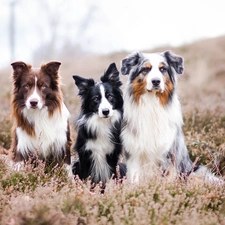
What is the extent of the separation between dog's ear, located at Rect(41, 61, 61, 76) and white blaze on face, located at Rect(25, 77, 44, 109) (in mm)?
343

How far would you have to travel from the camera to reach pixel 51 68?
6.12 meters

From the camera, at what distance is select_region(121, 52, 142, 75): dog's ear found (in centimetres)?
609

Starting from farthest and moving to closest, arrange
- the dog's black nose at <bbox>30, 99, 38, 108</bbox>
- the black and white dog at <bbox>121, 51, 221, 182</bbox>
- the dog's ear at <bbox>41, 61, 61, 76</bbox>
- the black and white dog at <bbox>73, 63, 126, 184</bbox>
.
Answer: the black and white dog at <bbox>73, 63, 126, 184</bbox> < the dog's ear at <bbox>41, 61, 61, 76</bbox> < the black and white dog at <bbox>121, 51, 221, 182</bbox> < the dog's black nose at <bbox>30, 99, 38, 108</bbox>

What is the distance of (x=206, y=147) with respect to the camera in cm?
762

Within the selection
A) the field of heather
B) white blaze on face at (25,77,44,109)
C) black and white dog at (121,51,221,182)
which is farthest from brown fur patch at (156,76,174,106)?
white blaze on face at (25,77,44,109)

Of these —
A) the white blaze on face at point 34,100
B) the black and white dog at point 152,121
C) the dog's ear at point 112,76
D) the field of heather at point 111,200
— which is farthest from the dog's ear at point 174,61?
the white blaze on face at point 34,100

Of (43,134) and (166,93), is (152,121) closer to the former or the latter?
(166,93)

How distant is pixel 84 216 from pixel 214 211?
1505 mm

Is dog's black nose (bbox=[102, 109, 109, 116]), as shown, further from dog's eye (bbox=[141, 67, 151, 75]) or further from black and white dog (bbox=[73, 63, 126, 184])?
dog's eye (bbox=[141, 67, 151, 75])

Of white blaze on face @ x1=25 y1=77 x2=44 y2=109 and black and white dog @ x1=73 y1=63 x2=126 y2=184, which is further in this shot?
black and white dog @ x1=73 y1=63 x2=126 y2=184

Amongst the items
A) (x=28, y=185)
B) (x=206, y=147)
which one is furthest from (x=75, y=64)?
(x=28, y=185)

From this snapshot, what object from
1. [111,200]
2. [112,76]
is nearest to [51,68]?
[112,76]

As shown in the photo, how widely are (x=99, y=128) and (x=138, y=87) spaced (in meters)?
0.88

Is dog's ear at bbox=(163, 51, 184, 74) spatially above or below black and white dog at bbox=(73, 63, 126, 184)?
above
